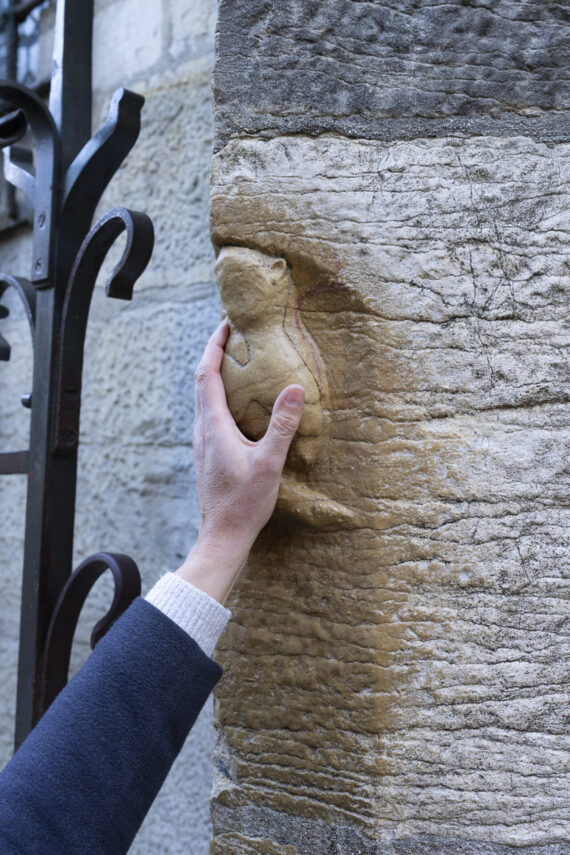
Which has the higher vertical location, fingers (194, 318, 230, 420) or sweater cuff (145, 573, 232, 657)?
fingers (194, 318, 230, 420)

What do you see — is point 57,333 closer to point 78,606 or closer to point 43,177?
point 43,177

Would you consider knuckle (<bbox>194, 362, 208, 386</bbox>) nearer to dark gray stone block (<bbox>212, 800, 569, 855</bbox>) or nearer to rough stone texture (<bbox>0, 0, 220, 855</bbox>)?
dark gray stone block (<bbox>212, 800, 569, 855</bbox>)

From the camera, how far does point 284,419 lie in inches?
31.7

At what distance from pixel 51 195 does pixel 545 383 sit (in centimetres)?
77

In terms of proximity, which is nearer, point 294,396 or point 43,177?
point 294,396

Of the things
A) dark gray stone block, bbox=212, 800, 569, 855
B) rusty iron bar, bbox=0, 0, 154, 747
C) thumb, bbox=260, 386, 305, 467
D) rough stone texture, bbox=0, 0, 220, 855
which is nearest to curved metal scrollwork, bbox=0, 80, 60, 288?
rusty iron bar, bbox=0, 0, 154, 747

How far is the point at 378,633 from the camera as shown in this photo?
2.67ft

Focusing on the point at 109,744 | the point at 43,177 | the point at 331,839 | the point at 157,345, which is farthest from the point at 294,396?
the point at 157,345

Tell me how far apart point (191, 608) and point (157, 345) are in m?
0.86

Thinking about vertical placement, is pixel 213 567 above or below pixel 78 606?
above

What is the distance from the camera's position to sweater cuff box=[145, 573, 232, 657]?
787mm

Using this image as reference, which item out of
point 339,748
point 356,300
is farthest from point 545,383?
point 339,748

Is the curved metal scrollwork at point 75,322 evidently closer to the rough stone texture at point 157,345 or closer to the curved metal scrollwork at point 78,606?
the curved metal scrollwork at point 78,606

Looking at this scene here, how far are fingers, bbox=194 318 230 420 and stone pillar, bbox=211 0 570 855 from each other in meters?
0.02
